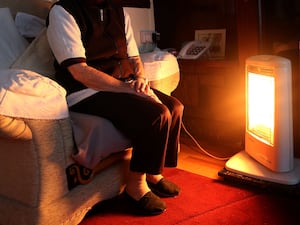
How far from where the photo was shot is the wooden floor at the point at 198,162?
1.79m

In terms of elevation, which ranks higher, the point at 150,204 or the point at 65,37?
the point at 65,37

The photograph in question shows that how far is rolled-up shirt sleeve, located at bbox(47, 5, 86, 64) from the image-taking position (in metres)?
1.31

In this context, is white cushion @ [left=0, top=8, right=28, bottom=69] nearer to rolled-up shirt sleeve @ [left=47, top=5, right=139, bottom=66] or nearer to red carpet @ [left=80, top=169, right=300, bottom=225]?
rolled-up shirt sleeve @ [left=47, top=5, right=139, bottom=66]

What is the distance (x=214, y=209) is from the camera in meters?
1.40

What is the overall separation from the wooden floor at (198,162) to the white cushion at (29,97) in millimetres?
883

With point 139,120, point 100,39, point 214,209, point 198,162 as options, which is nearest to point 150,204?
point 214,209

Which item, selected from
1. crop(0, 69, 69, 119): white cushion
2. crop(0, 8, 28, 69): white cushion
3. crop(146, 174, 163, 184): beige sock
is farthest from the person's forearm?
crop(146, 174, 163, 184): beige sock

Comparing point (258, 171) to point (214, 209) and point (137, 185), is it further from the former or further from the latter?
point (137, 185)

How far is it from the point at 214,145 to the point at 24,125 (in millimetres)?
1365

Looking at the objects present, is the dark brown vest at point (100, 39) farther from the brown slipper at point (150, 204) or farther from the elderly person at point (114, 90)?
the brown slipper at point (150, 204)

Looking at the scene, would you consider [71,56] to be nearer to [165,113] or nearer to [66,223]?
[165,113]

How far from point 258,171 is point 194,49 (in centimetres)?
101

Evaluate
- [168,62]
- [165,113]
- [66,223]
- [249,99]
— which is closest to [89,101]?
[165,113]

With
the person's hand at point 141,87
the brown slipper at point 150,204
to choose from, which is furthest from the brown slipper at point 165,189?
the person's hand at point 141,87
